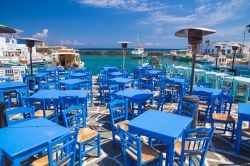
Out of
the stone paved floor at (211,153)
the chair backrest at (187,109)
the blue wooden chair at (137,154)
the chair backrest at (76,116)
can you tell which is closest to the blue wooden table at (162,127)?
the blue wooden chair at (137,154)

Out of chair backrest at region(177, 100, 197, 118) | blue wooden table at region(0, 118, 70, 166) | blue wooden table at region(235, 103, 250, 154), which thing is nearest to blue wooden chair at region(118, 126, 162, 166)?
blue wooden table at region(0, 118, 70, 166)

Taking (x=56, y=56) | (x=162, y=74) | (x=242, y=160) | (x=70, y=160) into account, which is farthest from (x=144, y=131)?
(x=56, y=56)

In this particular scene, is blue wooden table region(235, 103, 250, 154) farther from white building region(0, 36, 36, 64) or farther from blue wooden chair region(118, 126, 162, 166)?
white building region(0, 36, 36, 64)

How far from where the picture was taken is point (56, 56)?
1702 cm

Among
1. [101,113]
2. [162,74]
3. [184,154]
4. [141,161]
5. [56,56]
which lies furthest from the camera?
[56,56]

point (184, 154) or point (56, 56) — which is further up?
point (56, 56)

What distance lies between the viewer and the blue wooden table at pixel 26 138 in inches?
89.1

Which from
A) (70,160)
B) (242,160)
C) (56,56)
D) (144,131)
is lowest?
(242,160)

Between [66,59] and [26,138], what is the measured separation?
1732 centimetres

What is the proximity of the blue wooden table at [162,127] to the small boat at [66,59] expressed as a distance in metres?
14.3

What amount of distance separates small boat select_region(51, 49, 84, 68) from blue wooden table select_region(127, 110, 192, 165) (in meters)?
14.3

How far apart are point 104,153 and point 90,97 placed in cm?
348

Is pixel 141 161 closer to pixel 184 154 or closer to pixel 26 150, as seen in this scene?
pixel 184 154

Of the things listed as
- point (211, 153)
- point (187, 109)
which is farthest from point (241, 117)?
point (187, 109)
